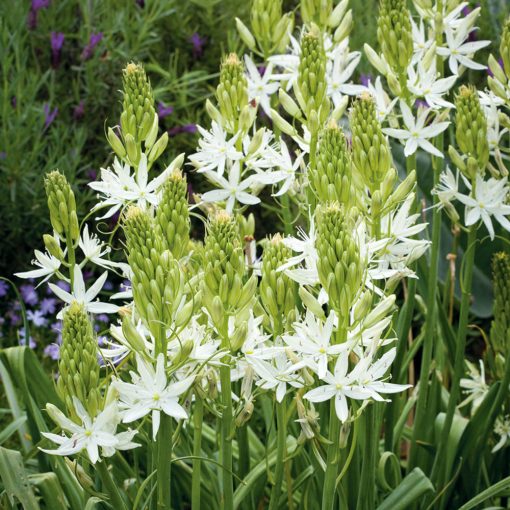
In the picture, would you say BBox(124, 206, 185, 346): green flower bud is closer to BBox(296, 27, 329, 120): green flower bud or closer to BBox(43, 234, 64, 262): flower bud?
BBox(43, 234, 64, 262): flower bud

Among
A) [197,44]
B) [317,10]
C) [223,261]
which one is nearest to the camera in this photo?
[223,261]

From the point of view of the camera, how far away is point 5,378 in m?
3.41

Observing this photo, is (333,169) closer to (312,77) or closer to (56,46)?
(312,77)

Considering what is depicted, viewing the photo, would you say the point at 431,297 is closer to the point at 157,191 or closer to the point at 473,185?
the point at 473,185

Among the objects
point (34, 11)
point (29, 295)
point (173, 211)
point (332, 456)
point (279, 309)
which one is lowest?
point (29, 295)

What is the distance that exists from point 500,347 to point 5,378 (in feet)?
6.24

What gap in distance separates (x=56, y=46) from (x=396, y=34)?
3281 millimetres

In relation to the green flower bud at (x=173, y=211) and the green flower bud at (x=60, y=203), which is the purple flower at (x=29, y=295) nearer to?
the green flower bud at (x=60, y=203)

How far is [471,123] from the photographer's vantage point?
Answer: 10.1 ft

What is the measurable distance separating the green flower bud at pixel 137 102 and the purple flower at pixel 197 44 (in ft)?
12.5

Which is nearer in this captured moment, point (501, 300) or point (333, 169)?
point (333, 169)

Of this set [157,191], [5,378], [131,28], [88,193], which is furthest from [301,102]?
[131,28]

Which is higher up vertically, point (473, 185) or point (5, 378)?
point (473, 185)

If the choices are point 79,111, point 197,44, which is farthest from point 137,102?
point 197,44
